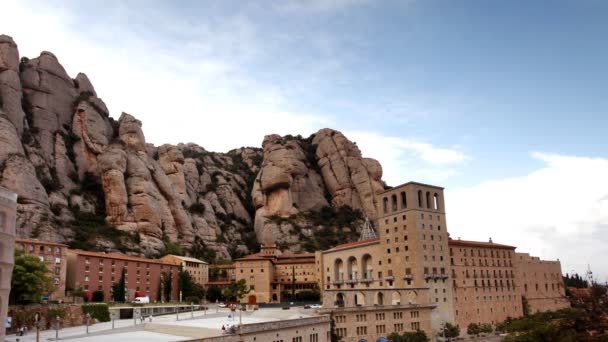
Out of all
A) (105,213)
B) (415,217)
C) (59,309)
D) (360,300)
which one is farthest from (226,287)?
(59,309)

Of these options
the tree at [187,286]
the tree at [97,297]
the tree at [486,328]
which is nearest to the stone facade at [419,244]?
the tree at [486,328]

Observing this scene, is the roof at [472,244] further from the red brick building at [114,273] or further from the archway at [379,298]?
the red brick building at [114,273]

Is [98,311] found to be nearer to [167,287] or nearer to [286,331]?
[286,331]

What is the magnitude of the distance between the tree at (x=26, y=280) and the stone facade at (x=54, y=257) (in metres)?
14.9

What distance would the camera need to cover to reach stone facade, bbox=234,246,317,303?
356 ft

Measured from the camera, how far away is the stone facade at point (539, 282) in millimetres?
101750

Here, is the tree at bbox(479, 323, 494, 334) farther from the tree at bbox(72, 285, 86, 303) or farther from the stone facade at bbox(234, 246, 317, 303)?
the tree at bbox(72, 285, 86, 303)

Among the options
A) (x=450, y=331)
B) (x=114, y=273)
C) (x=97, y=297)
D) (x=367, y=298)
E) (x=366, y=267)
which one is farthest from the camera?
(x=366, y=267)

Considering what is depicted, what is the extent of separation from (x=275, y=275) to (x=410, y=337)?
48.0m

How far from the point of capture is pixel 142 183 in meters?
113

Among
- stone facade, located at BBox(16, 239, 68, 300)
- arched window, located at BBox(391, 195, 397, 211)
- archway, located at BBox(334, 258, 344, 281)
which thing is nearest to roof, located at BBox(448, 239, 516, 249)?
arched window, located at BBox(391, 195, 397, 211)

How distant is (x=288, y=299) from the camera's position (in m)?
108

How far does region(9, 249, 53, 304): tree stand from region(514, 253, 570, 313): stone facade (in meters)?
84.8

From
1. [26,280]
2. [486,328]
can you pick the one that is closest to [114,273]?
[26,280]
